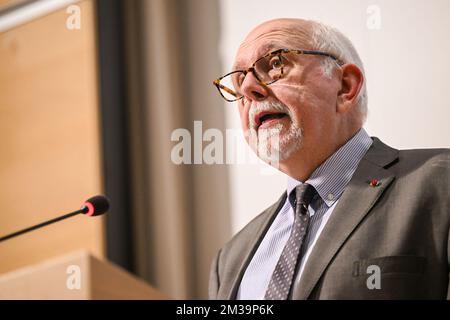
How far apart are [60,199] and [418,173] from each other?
1.09m

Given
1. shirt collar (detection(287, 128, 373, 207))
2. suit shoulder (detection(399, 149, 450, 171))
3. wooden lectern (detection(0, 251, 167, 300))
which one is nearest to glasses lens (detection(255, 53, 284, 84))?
shirt collar (detection(287, 128, 373, 207))

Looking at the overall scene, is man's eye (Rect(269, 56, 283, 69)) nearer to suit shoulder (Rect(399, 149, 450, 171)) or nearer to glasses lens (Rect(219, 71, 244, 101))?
glasses lens (Rect(219, 71, 244, 101))

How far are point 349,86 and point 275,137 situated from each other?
21 centimetres

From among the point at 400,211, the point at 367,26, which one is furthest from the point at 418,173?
→ the point at 367,26

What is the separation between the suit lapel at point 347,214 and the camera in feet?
4.69

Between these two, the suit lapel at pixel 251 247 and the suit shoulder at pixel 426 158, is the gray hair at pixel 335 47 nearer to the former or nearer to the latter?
the suit shoulder at pixel 426 158

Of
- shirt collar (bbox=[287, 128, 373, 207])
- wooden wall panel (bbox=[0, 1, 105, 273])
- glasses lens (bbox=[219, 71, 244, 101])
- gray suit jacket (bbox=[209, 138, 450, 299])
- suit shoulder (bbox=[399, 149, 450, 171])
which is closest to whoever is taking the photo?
gray suit jacket (bbox=[209, 138, 450, 299])

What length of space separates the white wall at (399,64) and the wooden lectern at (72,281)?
34 centimetres

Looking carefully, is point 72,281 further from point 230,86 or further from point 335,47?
point 335,47

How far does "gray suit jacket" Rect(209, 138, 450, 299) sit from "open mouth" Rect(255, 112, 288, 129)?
8.4 inches

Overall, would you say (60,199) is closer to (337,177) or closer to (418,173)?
(337,177)

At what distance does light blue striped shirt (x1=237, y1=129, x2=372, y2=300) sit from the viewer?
62.1 inches

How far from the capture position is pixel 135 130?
2080 mm

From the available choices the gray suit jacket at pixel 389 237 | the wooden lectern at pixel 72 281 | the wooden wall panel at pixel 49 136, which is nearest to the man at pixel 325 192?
the gray suit jacket at pixel 389 237
